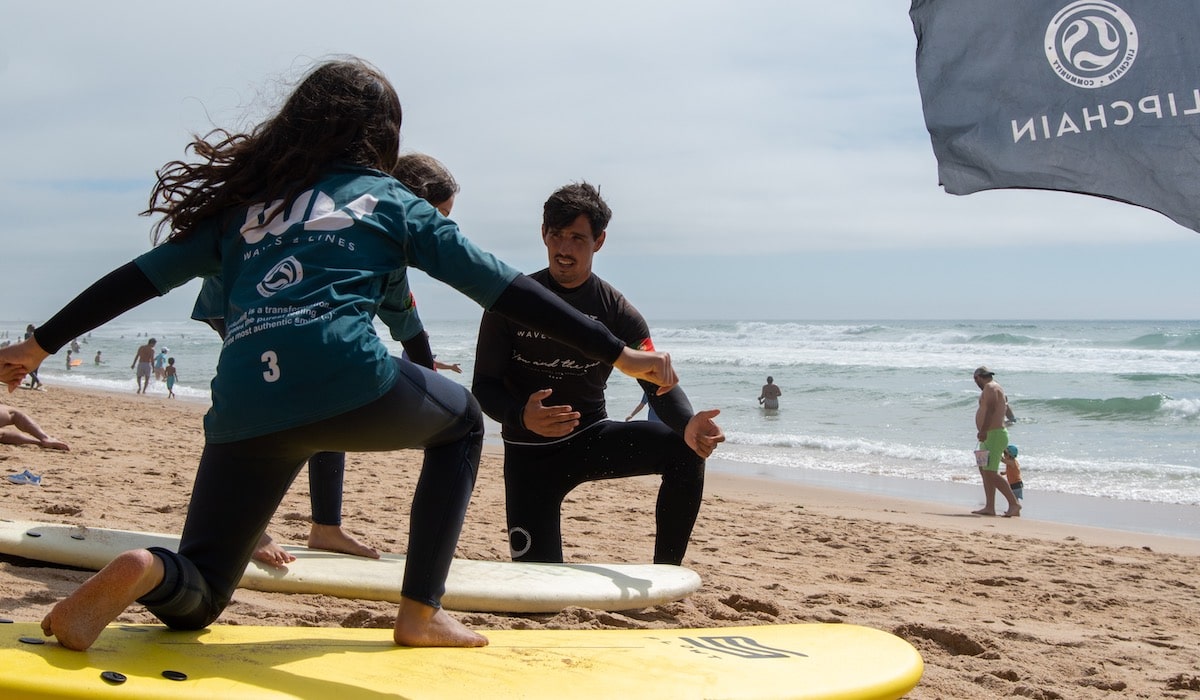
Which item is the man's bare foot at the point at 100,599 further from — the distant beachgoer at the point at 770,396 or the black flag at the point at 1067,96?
the distant beachgoer at the point at 770,396

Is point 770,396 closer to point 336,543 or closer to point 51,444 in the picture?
point 51,444

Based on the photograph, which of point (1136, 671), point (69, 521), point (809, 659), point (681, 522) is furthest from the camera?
point (69, 521)

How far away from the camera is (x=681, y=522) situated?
173 inches

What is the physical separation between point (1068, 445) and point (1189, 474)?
10.7 feet

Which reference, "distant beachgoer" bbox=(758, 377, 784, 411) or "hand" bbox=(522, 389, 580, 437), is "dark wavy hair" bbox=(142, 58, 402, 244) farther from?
"distant beachgoer" bbox=(758, 377, 784, 411)

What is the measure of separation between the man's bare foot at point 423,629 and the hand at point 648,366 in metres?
0.83

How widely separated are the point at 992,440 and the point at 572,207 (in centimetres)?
764

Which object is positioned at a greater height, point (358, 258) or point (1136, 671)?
point (358, 258)

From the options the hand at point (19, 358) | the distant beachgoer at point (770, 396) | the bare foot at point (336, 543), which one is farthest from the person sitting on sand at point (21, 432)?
the distant beachgoer at point (770, 396)

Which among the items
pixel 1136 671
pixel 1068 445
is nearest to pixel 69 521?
pixel 1136 671

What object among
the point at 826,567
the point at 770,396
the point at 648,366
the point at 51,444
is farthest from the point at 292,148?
the point at 770,396

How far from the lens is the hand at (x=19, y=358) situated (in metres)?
2.46

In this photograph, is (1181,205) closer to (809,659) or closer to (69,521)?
(809,659)

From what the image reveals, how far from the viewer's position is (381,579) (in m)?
3.95
